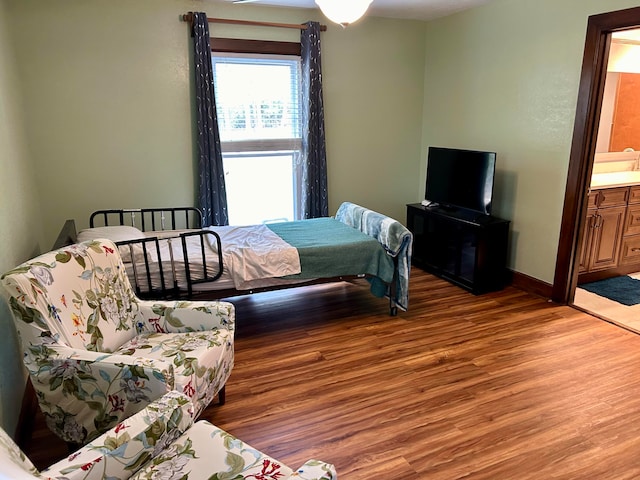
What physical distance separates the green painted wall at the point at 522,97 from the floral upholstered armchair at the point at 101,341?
288 centimetres

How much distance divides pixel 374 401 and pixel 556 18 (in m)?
3.24

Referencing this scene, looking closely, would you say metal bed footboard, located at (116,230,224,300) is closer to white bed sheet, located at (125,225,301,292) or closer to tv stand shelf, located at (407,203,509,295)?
white bed sheet, located at (125,225,301,292)

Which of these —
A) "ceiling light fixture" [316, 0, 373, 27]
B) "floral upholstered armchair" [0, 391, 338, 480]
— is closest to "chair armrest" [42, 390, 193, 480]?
"floral upholstered armchair" [0, 391, 338, 480]

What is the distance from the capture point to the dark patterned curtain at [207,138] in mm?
3887

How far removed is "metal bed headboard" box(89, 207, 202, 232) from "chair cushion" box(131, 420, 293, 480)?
257 centimetres

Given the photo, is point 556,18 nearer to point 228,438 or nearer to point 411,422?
point 411,422

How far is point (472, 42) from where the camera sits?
14.3 feet

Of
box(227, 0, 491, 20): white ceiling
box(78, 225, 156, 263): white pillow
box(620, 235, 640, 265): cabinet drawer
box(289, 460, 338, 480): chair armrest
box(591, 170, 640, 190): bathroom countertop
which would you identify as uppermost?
box(227, 0, 491, 20): white ceiling

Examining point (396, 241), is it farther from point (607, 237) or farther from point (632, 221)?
point (632, 221)

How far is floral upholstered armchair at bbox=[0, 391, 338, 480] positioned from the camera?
1326mm

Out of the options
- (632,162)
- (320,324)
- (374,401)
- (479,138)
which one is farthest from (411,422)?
(632,162)

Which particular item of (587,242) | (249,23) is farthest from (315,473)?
(249,23)

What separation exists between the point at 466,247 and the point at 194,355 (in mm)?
2786

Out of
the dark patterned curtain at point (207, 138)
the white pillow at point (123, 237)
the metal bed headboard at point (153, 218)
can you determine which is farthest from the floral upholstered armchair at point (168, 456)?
the dark patterned curtain at point (207, 138)
